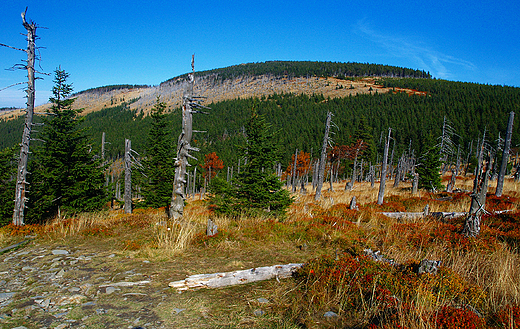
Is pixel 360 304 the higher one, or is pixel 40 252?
pixel 360 304

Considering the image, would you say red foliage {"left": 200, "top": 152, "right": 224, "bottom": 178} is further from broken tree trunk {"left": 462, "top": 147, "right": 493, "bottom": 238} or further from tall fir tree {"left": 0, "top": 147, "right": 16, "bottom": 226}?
broken tree trunk {"left": 462, "top": 147, "right": 493, "bottom": 238}

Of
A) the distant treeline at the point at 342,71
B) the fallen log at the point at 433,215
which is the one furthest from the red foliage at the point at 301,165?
the distant treeline at the point at 342,71

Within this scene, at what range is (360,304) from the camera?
12.1ft

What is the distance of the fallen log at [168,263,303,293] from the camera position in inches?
171

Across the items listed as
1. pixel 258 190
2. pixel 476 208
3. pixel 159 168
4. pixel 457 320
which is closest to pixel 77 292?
pixel 457 320

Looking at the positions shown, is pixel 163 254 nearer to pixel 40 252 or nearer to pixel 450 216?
pixel 40 252

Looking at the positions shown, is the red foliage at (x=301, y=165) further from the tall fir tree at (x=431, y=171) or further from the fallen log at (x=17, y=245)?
the fallen log at (x=17, y=245)

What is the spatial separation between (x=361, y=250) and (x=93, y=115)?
7995 inches

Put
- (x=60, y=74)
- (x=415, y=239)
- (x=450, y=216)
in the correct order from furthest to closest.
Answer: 1. (x=60, y=74)
2. (x=450, y=216)
3. (x=415, y=239)

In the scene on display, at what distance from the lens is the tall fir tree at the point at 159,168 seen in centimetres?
1808

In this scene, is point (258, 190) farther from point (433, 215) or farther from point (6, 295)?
point (6, 295)

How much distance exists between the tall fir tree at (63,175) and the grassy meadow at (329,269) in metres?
5.08

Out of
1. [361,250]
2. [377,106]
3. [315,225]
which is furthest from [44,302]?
[377,106]

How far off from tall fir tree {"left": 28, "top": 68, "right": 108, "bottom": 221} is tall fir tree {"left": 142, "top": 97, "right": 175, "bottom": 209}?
4.27 m
